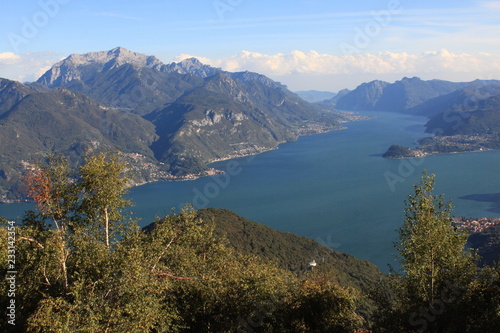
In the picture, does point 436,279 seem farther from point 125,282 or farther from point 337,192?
point 337,192

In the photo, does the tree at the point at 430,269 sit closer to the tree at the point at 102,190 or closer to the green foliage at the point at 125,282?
the green foliage at the point at 125,282

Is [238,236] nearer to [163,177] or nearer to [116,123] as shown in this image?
[163,177]

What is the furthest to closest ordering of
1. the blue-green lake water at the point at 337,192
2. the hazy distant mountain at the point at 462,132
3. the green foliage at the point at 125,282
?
the hazy distant mountain at the point at 462,132 < the blue-green lake water at the point at 337,192 < the green foliage at the point at 125,282

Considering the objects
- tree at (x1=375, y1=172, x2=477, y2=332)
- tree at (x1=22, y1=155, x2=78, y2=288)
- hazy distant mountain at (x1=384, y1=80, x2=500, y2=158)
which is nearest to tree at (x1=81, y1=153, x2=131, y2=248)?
tree at (x1=22, y1=155, x2=78, y2=288)

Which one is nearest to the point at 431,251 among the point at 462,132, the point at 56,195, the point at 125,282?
the point at 125,282

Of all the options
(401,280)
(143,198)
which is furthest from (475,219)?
(143,198)

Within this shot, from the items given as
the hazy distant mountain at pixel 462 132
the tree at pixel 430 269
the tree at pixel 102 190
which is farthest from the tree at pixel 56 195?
the hazy distant mountain at pixel 462 132
